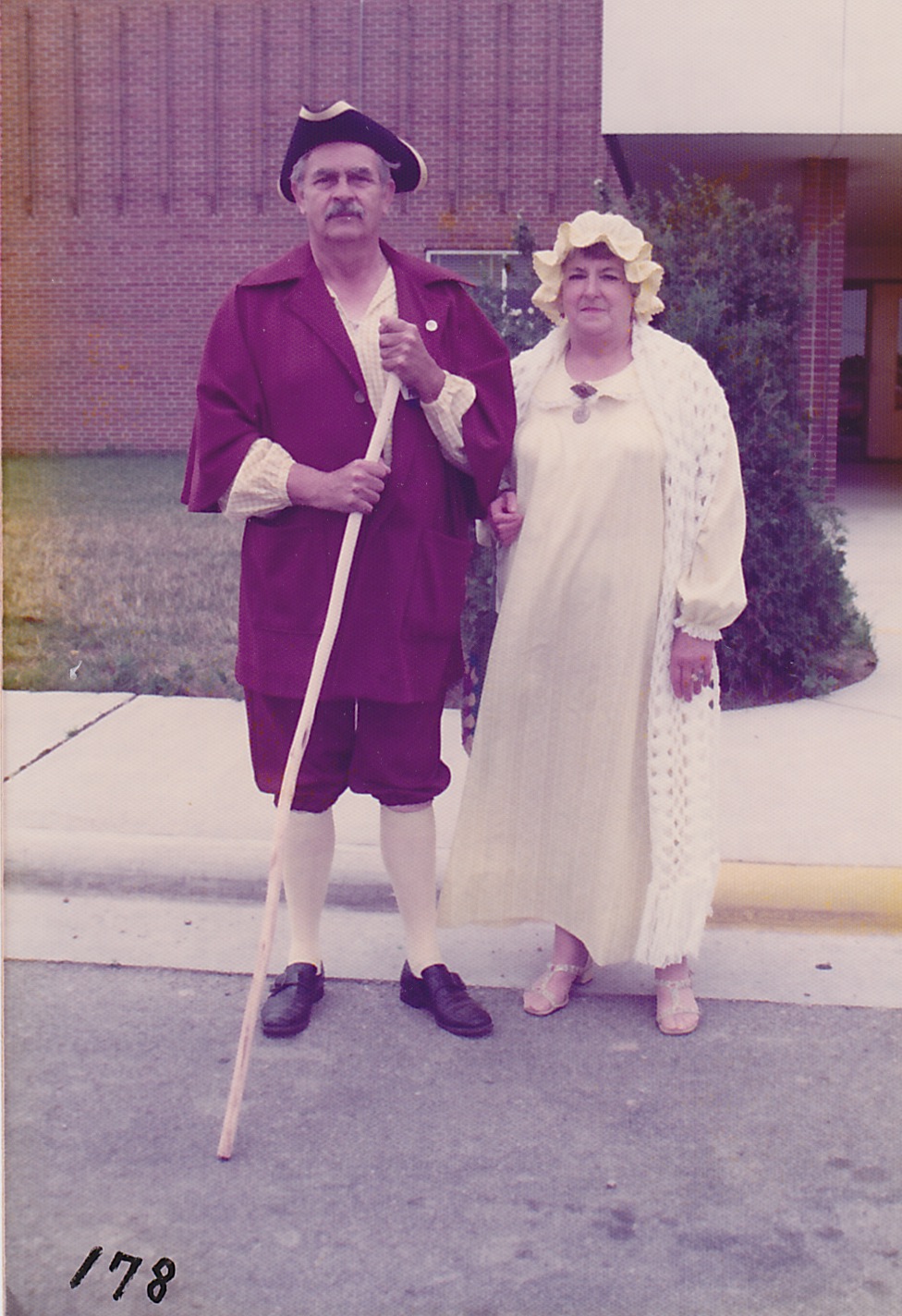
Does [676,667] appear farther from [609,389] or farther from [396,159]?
[396,159]

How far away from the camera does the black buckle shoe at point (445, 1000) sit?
3.49m

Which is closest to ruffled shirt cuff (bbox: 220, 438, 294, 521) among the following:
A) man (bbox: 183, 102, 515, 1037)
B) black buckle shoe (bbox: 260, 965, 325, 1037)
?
man (bbox: 183, 102, 515, 1037)

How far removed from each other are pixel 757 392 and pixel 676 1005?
3.40m

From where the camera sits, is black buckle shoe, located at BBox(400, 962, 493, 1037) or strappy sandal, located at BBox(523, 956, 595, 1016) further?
strappy sandal, located at BBox(523, 956, 595, 1016)

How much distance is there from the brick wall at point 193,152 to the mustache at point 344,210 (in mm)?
14872

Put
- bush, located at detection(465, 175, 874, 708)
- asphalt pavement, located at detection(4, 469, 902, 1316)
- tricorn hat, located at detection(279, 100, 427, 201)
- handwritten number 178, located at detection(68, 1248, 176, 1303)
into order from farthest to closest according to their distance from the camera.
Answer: bush, located at detection(465, 175, 874, 708) → tricorn hat, located at detection(279, 100, 427, 201) → asphalt pavement, located at detection(4, 469, 902, 1316) → handwritten number 178, located at detection(68, 1248, 176, 1303)

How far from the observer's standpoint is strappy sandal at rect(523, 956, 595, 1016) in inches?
143

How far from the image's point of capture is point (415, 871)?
359cm

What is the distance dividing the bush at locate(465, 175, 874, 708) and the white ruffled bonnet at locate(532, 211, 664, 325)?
2.76 metres

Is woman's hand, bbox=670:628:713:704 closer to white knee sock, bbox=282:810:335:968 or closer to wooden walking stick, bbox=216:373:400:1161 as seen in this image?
wooden walking stick, bbox=216:373:400:1161

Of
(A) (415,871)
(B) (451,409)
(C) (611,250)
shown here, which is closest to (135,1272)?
(A) (415,871)

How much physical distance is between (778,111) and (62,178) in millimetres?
11116

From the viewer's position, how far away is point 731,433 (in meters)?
3.39

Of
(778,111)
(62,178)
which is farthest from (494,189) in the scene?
(778,111)
